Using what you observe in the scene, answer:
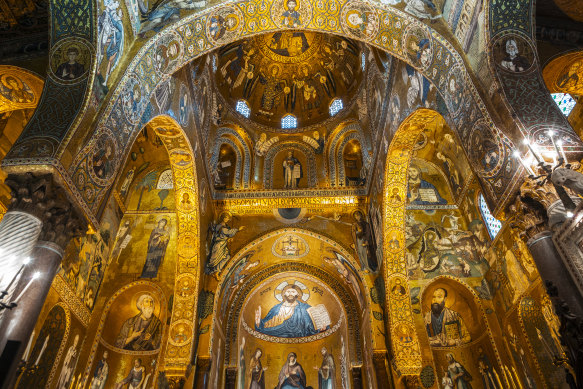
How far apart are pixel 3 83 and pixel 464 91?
9056 mm

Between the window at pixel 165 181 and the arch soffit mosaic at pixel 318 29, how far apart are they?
718 cm

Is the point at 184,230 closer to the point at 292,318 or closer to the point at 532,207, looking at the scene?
the point at 292,318

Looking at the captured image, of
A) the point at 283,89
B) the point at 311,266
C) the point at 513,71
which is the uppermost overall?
the point at 283,89

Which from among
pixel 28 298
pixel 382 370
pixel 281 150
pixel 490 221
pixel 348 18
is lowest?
pixel 28 298

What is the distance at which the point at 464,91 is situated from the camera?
18.7ft

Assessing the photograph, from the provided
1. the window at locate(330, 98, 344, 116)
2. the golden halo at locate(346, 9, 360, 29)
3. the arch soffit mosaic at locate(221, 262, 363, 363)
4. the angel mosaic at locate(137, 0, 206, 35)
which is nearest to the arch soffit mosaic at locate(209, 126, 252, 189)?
the arch soffit mosaic at locate(221, 262, 363, 363)

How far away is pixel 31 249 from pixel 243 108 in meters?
11.4

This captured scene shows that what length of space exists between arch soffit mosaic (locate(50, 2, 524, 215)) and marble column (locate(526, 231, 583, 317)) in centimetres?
111

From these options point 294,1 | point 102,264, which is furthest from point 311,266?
point 294,1

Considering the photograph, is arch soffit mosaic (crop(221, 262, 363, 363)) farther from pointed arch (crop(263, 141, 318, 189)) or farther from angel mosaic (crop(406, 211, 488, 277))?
pointed arch (crop(263, 141, 318, 189))

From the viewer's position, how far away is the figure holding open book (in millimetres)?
13422

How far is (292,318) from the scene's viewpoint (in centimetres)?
1373

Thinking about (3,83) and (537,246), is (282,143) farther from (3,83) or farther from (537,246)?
(537,246)

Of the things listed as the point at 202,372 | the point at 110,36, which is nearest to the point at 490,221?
the point at 202,372
